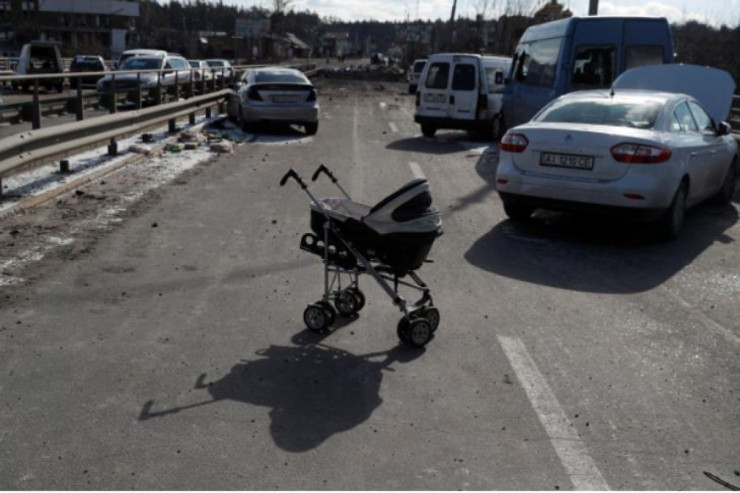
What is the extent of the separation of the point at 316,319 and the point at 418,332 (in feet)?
2.31

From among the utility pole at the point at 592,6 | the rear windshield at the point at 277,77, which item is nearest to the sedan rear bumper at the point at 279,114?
the rear windshield at the point at 277,77

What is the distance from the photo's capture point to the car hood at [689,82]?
13008 mm

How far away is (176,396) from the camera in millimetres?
4277

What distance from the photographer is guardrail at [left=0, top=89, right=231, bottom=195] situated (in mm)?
8727

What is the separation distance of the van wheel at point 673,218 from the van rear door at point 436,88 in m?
11.3

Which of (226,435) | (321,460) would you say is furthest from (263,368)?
(321,460)

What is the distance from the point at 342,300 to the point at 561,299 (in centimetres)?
186

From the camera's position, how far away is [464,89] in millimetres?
19484

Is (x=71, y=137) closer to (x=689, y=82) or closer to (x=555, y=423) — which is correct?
(x=555, y=423)

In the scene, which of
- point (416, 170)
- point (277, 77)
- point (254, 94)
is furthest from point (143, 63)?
point (416, 170)

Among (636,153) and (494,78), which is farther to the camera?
(494,78)

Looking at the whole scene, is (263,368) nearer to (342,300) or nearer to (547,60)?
(342,300)

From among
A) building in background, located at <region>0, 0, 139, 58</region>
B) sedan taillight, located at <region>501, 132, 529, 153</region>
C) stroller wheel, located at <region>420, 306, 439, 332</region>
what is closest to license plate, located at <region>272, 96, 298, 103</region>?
sedan taillight, located at <region>501, 132, 529, 153</region>

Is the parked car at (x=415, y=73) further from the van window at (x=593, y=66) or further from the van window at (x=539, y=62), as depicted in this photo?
the van window at (x=593, y=66)
